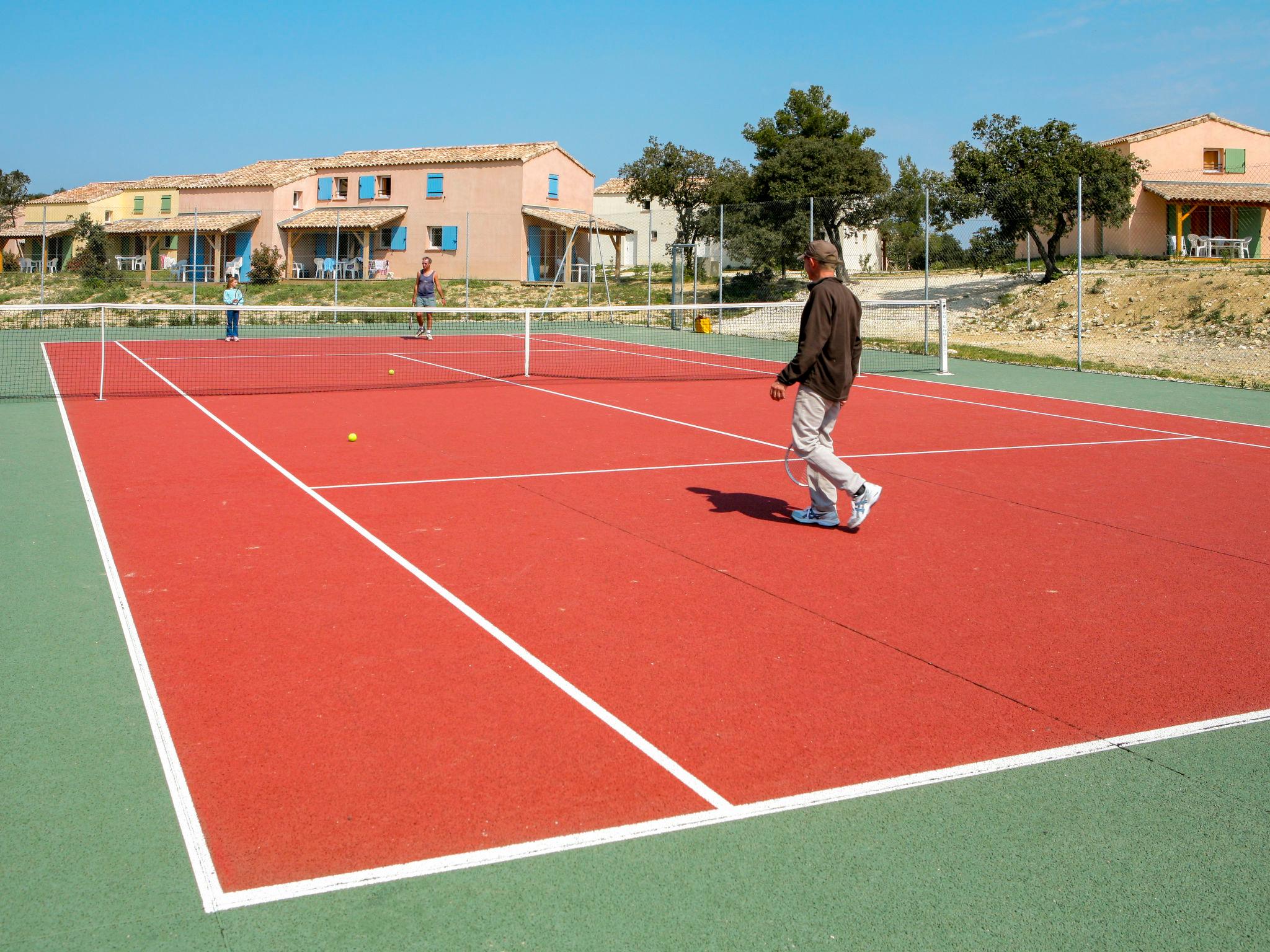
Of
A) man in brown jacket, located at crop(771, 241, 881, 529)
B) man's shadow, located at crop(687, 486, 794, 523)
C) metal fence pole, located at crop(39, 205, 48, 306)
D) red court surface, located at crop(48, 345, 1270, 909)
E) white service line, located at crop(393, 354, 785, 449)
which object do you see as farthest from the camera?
metal fence pole, located at crop(39, 205, 48, 306)

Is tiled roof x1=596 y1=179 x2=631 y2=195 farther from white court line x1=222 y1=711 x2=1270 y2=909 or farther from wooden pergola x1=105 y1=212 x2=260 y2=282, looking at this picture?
white court line x1=222 y1=711 x2=1270 y2=909

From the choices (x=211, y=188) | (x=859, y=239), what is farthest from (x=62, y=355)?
(x=859, y=239)

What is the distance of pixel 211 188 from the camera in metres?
58.0

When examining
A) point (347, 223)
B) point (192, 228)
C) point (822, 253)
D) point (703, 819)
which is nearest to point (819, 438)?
point (822, 253)

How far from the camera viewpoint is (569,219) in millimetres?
52406

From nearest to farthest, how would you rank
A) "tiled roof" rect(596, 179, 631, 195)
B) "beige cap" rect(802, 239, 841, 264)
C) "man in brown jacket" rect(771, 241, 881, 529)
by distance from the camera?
"beige cap" rect(802, 239, 841, 264), "man in brown jacket" rect(771, 241, 881, 529), "tiled roof" rect(596, 179, 631, 195)

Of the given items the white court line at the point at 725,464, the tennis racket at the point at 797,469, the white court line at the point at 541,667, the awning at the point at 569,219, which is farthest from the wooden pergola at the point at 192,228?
the white court line at the point at 541,667

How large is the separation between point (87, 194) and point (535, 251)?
34623mm

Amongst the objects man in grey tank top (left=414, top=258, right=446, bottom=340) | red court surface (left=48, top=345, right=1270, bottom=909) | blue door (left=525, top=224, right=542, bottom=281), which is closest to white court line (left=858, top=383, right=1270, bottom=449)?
red court surface (left=48, top=345, right=1270, bottom=909)

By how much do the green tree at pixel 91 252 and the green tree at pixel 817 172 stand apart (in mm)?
30460

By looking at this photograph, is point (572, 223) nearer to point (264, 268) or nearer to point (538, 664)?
point (264, 268)

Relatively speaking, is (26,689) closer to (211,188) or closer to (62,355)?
(62,355)

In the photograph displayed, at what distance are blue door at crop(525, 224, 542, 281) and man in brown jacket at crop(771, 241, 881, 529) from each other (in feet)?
144

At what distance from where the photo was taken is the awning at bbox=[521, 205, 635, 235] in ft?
166
